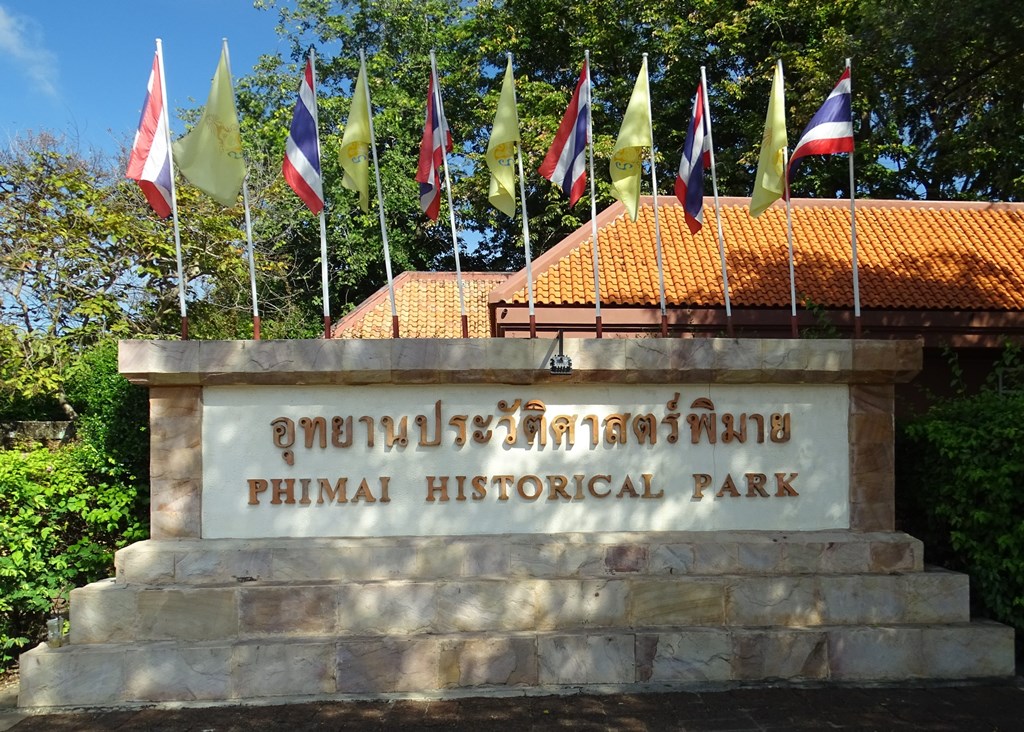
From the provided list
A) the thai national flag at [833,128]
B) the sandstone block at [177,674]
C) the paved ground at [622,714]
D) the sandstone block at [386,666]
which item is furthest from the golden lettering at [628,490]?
the sandstone block at [177,674]

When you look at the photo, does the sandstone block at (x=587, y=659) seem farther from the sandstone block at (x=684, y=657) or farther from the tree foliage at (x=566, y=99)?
the tree foliage at (x=566, y=99)

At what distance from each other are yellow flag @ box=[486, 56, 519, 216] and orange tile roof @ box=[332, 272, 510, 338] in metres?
Result: 10.4

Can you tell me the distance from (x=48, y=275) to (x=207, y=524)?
11055 mm

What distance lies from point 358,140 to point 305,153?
0.44m

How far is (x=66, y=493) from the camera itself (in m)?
5.80

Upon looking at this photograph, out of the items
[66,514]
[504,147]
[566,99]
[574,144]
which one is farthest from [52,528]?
[566,99]

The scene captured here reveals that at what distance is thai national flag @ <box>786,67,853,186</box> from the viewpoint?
19.6 feet

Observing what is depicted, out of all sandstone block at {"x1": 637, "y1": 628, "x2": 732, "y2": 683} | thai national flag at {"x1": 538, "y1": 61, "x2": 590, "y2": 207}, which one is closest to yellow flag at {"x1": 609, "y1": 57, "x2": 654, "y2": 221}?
thai national flag at {"x1": 538, "y1": 61, "x2": 590, "y2": 207}

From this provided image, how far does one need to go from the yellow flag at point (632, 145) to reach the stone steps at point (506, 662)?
11.0 ft

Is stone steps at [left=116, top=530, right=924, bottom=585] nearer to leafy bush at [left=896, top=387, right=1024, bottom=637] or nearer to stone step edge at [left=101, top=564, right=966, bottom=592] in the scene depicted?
stone step edge at [left=101, top=564, right=966, bottom=592]

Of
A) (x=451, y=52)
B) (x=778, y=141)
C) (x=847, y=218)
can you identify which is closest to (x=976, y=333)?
(x=847, y=218)

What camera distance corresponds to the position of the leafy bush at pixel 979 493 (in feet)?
17.4

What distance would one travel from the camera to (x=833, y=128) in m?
5.99

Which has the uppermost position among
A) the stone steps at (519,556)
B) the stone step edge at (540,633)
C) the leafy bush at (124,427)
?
the leafy bush at (124,427)
